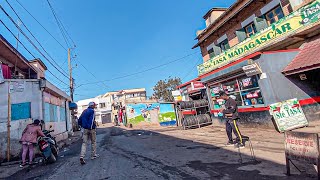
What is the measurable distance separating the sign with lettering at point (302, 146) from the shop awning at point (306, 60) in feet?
21.9

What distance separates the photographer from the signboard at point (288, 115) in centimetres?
964

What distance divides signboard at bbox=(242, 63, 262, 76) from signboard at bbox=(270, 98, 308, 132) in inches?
81.9

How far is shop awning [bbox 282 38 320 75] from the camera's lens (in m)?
9.37

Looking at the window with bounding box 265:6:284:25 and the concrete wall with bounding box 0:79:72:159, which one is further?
the window with bounding box 265:6:284:25

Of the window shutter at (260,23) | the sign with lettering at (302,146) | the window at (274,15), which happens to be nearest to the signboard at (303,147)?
the sign with lettering at (302,146)

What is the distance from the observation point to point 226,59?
1616cm

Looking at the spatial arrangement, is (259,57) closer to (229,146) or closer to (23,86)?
(229,146)

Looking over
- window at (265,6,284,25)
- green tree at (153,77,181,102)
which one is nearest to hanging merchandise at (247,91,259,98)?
window at (265,6,284,25)

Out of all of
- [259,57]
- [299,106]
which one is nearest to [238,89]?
[259,57]

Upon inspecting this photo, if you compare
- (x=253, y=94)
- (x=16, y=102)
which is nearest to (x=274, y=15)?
(x=253, y=94)

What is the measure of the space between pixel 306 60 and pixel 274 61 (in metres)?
1.46

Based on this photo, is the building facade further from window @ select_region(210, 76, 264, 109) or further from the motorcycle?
the motorcycle

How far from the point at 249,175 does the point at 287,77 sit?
27.7 feet

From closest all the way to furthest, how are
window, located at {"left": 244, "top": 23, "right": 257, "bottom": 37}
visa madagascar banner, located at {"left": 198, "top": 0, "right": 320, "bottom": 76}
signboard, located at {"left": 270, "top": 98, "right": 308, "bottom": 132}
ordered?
signboard, located at {"left": 270, "top": 98, "right": 308, "bottom": 132}, visa madagascar banner, located at {"left": 198, "top": 0, "right": 320, "bottom": 76}, window, located at {"left": 244, "top": 23, "right": 257, "bottom": 37}
